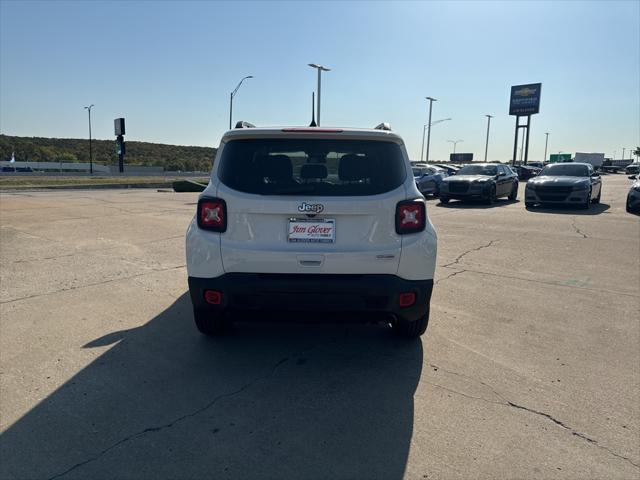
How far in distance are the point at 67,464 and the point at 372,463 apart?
165cm

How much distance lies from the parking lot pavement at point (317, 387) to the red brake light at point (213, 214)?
1123mm

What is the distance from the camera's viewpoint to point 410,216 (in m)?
3.51

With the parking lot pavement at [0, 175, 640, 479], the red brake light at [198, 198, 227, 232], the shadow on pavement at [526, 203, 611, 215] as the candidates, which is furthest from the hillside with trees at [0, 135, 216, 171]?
the red brake light at [198, 198, 227, 232]

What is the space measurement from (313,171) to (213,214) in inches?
34.1

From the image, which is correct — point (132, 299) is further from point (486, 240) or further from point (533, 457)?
point (486, 240)

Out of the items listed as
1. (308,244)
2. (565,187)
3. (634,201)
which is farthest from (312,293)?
(634,201)

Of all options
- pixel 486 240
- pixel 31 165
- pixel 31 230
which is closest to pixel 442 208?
pixel 486 240

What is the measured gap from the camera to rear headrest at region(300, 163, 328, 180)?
12.0 feet

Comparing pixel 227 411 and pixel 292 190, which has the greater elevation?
pixel 292 190

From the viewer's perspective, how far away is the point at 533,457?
260 centimetres

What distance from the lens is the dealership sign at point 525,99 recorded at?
6356 cm

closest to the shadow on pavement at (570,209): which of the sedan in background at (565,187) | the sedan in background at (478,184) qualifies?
the sedan in background at (565,187)

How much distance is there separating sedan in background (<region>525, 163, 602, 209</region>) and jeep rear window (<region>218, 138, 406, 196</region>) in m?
14.7

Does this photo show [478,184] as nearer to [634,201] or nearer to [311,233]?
[634,201]
